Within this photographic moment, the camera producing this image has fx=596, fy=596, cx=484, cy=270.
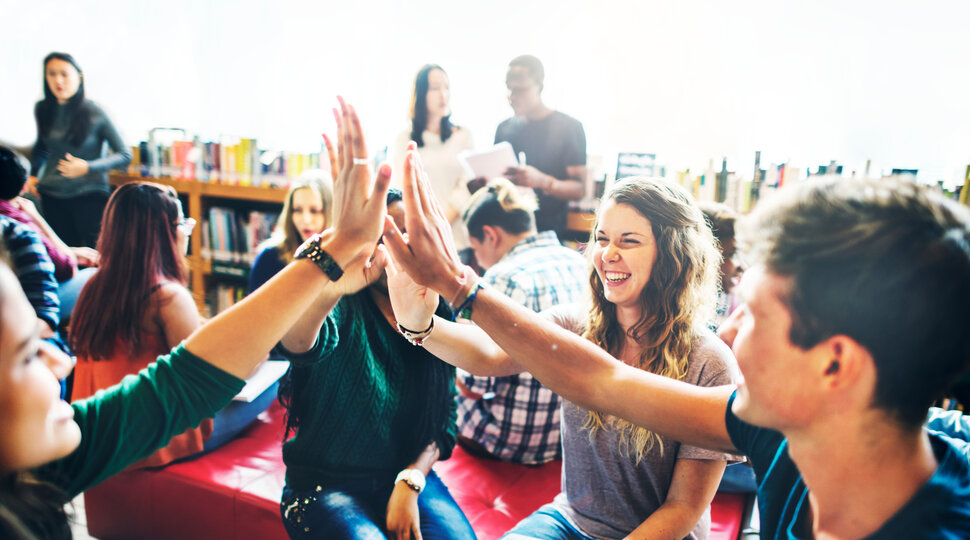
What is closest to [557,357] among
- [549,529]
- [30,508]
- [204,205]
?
[549,529]

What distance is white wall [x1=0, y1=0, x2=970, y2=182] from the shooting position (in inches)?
125

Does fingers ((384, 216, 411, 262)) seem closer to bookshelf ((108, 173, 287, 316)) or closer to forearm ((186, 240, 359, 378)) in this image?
forearm ((186, 240, 359, 378))

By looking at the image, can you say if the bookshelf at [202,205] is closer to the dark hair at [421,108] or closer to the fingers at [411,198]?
the dark hair at [421,108]

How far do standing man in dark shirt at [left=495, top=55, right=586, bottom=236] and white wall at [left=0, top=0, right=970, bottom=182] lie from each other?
69 cm

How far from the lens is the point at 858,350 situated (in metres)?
0.70

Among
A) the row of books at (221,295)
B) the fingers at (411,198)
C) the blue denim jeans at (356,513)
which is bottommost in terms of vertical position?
the row of books at (221,295)

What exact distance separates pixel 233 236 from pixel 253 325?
3793 millimetres

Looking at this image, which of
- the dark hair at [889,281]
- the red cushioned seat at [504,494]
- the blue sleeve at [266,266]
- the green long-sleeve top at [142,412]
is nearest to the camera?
the dark hair at [889,281]

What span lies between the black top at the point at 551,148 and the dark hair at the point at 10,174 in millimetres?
2221

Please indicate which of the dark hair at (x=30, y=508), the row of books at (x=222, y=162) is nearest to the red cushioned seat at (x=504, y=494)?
the dark hair at (x=30, y=508)

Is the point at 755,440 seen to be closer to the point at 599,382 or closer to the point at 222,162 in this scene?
the point at 599,382

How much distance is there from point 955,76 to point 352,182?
11.7 feet

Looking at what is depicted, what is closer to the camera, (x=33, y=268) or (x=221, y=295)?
(x=33, y=268)

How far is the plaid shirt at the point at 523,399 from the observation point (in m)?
1.98
